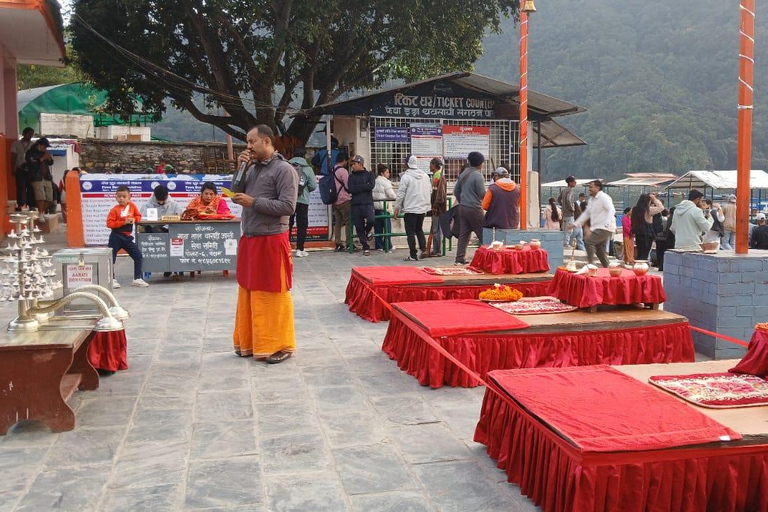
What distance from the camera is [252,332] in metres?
6.09

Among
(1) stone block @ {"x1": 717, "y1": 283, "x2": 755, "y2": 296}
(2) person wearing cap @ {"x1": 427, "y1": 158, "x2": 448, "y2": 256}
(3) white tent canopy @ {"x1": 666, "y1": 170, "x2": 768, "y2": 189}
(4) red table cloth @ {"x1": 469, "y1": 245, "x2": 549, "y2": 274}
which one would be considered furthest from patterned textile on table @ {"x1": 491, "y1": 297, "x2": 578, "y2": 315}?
(3) white tent canopy @ {"x1": 666, "y1": 170, "x2": 768, "y2": 189}

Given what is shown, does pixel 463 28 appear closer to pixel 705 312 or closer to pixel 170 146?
pixel 170 146

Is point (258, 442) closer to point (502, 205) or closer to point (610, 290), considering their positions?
point (610, 290)

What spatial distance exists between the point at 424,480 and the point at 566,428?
841 mm

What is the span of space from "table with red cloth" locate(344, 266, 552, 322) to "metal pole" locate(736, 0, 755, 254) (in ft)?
7.21

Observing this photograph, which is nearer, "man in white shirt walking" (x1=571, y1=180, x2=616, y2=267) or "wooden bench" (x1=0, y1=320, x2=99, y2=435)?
"wooden bench" (x1=0, y1=320, x2=99, y2=435)

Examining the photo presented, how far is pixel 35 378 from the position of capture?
4.29m

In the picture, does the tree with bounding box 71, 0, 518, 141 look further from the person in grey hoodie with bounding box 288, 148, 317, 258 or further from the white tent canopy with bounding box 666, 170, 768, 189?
the white tent canopy with bounding box 666, 170, 768, 189

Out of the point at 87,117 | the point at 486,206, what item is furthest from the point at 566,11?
the point at 486,206

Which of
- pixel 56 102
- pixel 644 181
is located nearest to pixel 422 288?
pixel 56 102

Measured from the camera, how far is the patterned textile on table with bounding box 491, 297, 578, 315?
19.9ft

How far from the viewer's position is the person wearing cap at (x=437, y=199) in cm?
1269

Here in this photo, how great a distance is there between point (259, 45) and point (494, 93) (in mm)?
4962

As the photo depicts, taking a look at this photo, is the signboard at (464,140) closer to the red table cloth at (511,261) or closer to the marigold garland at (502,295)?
the red table cloth at (511,261)
